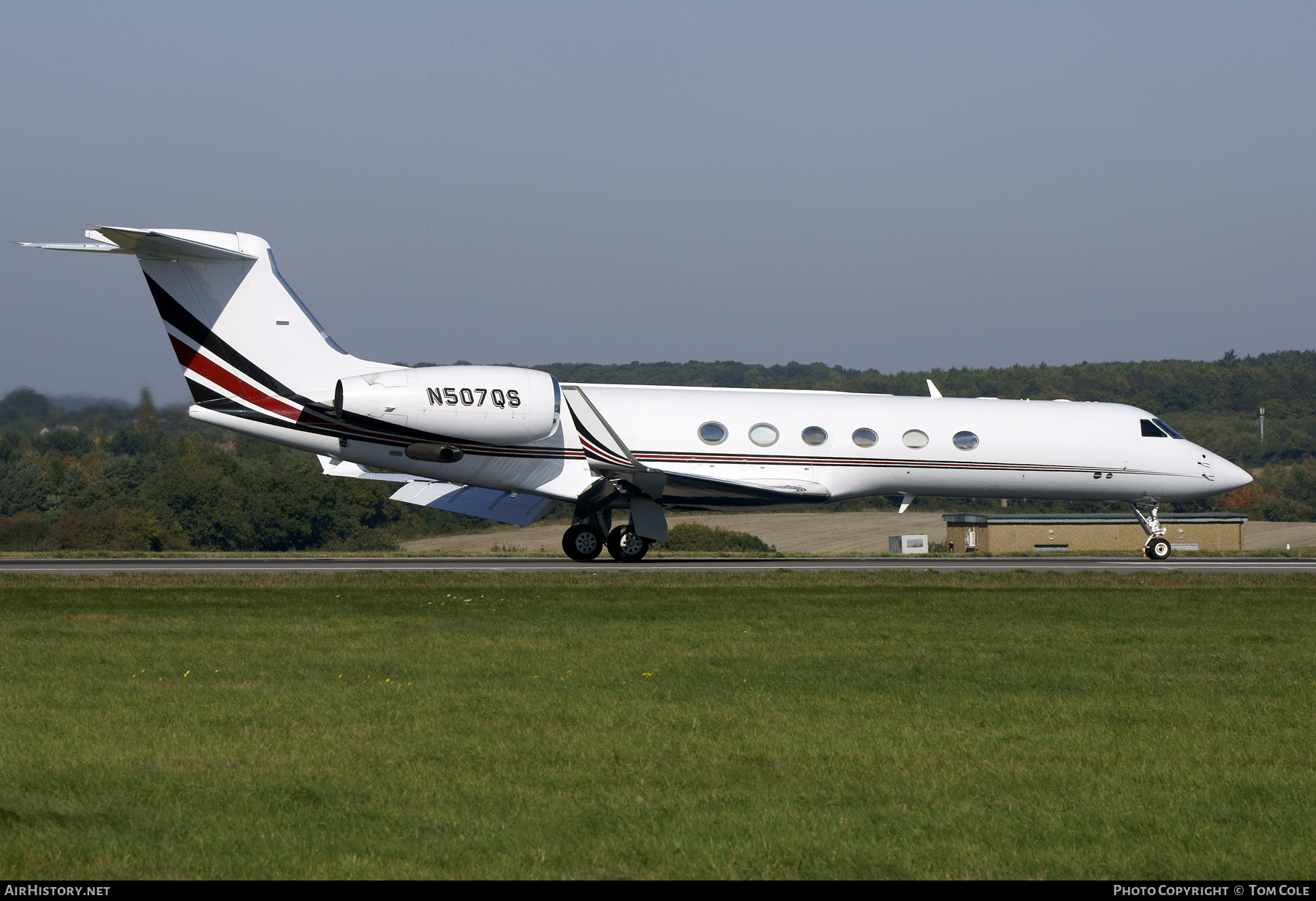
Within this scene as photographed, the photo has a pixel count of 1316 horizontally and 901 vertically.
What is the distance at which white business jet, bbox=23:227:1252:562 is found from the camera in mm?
21266

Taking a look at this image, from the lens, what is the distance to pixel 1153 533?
27.2 meters

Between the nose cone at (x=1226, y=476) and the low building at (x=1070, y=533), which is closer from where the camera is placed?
the nose cone at (x=1226, y=476)

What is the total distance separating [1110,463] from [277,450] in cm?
4364

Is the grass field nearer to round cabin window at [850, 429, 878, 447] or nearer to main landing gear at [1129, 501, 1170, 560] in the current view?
round cabin window at [850, 429, 878, 447]

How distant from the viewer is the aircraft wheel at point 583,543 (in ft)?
78.1

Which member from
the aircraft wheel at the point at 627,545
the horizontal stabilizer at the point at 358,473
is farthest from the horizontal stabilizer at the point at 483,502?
the aircraft wheel at the point at 627,545

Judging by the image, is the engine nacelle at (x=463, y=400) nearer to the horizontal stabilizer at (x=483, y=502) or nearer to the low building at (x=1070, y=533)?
the horizontal stabilizer at (x=483, y=502)

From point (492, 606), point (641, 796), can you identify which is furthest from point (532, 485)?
point (641, 796)

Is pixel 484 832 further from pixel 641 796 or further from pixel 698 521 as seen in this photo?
pixel 698 521

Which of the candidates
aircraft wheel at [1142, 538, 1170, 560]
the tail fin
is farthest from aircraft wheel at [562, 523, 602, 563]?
aircraft wheel at [1142, 538, 1170, 560]

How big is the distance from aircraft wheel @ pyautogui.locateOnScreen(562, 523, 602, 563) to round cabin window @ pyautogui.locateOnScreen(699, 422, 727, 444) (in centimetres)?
286

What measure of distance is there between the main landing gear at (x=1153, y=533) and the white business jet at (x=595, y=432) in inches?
3.4

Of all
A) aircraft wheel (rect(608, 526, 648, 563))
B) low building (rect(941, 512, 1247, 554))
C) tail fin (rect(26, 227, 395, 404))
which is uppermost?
tail fin (rect(26, 227, 395, 404))

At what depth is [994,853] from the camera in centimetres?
518
